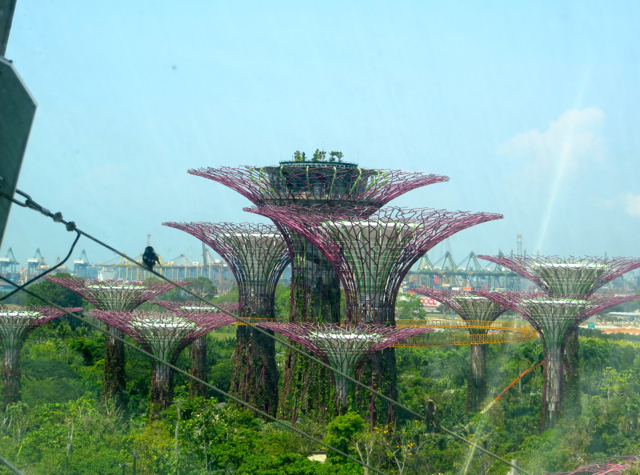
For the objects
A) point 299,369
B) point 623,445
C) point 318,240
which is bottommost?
point 623,445

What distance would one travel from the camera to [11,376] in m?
32.4

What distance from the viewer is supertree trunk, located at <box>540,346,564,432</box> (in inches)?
1169

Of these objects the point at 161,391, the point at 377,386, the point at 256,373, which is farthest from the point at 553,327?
the point at 161,391

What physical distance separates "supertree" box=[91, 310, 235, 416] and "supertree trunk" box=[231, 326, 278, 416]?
271cm

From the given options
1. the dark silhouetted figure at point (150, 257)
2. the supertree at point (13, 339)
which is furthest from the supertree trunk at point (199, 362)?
the dark silhouetted figure at point (150, 257)

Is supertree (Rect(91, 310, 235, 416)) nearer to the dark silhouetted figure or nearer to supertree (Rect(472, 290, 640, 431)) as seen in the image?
supertree (Rect(472, 290, 640, 431))

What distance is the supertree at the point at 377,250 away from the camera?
83.6 feet

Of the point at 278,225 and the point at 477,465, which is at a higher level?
the point at 278,225

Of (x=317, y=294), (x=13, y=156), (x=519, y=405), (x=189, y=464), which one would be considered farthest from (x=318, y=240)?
(x=13, y=156)

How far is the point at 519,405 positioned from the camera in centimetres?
3697

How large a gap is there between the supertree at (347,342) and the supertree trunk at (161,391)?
6183mm

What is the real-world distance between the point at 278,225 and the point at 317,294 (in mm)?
3335

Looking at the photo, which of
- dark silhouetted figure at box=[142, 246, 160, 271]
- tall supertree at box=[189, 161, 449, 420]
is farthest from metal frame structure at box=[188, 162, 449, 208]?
dark silhouetted figure at box=[142, 246, 160, 271]

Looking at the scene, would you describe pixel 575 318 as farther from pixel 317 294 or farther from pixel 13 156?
pixel 13 156
